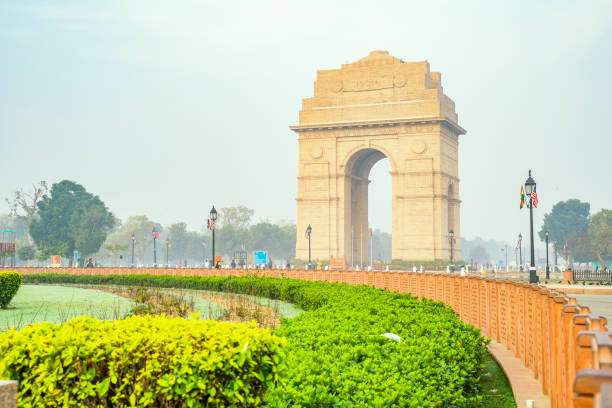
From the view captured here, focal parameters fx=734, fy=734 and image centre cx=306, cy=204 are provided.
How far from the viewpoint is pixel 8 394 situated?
4.34 meters

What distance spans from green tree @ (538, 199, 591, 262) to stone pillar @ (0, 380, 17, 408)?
135076mm

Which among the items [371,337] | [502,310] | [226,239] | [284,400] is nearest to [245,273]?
[502,310]

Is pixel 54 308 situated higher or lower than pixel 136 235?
lower

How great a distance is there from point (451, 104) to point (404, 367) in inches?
2352

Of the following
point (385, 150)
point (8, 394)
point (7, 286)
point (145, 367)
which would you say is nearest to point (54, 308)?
point (7, 286)

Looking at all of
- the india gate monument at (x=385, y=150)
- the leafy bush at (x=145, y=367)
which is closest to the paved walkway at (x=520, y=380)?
the leafy bush at (x=145, y=367)

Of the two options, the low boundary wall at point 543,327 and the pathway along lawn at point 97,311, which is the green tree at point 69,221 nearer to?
the pathway along lawn at point 97,311

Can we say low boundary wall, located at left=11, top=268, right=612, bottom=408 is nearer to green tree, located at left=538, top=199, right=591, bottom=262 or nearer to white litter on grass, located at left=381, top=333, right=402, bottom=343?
white litter on grass, located at left=381, top=333, right=402, bottom=343

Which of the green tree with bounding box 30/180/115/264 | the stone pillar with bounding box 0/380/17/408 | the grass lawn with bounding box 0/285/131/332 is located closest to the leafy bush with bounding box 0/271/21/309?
the grass lawn with bounding box 0/285/131/332

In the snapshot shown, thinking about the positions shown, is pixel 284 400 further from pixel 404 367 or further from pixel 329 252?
pixel 329 252

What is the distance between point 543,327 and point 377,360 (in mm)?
1995

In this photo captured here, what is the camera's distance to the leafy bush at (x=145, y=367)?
198 inches

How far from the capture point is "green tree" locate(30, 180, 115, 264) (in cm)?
9150

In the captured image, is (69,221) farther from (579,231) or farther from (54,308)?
(579,231)
